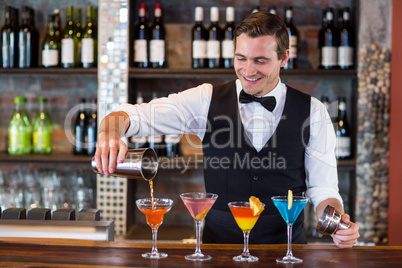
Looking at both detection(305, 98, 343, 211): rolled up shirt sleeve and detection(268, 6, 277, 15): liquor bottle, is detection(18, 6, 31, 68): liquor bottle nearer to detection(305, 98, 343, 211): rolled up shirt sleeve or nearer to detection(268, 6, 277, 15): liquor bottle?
detection(268, 6, 277, 15): liquor bottle

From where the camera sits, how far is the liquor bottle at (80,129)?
3.17 m

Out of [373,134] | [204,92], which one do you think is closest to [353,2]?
[373,134]

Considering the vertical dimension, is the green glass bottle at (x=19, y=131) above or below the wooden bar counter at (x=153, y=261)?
above

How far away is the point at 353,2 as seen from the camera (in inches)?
123

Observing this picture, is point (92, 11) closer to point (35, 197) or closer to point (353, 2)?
point (35, 197)

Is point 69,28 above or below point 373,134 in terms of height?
above

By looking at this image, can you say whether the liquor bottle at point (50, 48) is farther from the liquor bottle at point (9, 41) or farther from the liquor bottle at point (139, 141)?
the liquor bottle at point (139, 141)

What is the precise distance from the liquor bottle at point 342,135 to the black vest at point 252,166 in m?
0.94

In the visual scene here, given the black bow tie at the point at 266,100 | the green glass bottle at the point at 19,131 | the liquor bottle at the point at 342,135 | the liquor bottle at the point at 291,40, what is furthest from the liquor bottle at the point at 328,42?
the green glass bottle at the point at 19,131

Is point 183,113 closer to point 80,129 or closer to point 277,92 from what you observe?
point 277,92

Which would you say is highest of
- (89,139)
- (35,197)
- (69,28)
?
(69,28)

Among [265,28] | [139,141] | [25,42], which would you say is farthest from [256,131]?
[25,42]

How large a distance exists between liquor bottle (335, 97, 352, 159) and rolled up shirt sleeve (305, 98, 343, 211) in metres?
0.91

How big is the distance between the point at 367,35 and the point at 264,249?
1.79m
